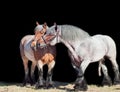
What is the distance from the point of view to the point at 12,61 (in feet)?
34.3

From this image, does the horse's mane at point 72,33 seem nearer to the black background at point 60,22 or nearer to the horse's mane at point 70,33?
the horse's mane at point 70,33

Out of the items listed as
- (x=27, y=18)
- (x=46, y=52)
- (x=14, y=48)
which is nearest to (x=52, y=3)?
(x=27, y=18)

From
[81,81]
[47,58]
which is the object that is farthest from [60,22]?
[81,81]

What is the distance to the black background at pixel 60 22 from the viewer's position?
31.5ft

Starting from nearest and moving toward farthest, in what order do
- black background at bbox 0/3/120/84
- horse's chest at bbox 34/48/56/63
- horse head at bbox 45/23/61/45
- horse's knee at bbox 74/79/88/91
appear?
horse's knee at bbox 74/79/88/91, horse head at bbox 45/23/61/45, horse's chest at bbox 34/48/56/63, black background at bbox 0/3/120/84

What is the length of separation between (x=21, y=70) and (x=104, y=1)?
225cm

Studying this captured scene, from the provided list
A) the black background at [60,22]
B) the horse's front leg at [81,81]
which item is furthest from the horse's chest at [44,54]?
the black background at [60,22]

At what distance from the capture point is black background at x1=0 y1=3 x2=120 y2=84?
959 cm

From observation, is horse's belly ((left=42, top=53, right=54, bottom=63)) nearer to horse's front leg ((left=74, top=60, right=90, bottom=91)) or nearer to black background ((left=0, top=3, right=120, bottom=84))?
horse's front leg ((left=74, top=60, right=90, bottom=91))

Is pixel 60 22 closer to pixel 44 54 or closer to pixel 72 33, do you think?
pixel 44 54

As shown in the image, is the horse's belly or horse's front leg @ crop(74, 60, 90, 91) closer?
horse's front leg @ crop(74, 60, 90, 91)

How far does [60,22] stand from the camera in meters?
10.1

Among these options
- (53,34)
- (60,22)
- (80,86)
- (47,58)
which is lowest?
(80,86)

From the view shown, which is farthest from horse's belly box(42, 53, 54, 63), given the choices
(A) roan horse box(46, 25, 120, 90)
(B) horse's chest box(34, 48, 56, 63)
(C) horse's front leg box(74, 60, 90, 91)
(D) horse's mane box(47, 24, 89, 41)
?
(C) horse's front leg box(74, 60, 90, 91)
